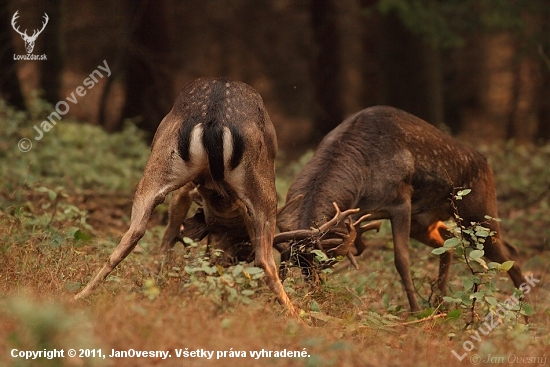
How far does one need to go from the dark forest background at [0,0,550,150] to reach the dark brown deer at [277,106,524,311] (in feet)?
14.1

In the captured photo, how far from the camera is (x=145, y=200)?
648 centimetres

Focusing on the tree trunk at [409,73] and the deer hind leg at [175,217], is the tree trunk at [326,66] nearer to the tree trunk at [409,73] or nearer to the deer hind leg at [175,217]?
the tree trunk at [409,73]

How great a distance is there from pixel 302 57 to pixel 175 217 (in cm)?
1827

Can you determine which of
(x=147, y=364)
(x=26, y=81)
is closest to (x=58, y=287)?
(x=147, y=364)

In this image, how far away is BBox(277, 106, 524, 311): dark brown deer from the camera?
7879 mm

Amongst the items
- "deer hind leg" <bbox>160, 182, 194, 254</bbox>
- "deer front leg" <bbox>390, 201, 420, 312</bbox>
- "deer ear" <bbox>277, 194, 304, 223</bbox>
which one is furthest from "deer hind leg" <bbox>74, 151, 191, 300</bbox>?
"deer front leg" <bbox>390, 201, 420, 312</bbox>

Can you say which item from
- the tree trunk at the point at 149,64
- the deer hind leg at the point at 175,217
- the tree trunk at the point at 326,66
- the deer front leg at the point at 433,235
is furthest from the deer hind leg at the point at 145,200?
the tree trunk at the point at 326,66

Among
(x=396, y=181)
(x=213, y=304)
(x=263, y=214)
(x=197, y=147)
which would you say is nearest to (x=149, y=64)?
(x=396, y=181)

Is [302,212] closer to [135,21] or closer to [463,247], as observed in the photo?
[463,247]

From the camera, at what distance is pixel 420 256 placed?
31.8ft

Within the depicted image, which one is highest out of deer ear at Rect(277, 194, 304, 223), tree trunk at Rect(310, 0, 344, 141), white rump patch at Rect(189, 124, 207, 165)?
white rump patch at Rect(189, 124, 207, 165)

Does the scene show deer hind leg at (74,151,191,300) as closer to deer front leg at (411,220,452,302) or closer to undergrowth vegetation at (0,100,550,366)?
undergrowth vegetation at (0,100,550,366)

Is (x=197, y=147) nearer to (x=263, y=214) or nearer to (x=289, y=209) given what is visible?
(x=263, y=214)

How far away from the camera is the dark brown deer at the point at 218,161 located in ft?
20.9
